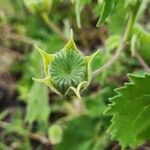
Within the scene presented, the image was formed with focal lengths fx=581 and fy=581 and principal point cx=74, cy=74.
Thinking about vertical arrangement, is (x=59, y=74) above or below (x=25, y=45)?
below

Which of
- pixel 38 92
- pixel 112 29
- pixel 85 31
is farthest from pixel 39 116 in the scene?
pixel 85 31

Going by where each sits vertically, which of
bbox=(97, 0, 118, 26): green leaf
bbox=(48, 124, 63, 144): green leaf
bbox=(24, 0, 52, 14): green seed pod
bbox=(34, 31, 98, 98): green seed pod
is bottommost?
bbox=(48, 124, 63, 144): green leaf

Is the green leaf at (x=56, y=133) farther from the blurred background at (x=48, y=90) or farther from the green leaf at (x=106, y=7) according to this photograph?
the green leaf at (x=106, y=7)

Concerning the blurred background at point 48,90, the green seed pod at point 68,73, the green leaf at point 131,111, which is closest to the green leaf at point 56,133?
the blurred background at point 48,90

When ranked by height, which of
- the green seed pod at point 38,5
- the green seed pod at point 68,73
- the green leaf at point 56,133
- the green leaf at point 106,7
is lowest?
the green leaf at point 56,133

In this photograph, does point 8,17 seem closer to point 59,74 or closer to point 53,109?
point 53,109

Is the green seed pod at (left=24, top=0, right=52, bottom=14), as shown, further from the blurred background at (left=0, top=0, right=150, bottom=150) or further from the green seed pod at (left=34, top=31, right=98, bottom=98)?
the green seed pod at (left=34, top=31, right=98, bottom=98)

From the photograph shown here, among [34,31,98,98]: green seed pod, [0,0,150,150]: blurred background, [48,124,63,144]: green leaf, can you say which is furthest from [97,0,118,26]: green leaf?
[48,124,63,144]: green leaf
